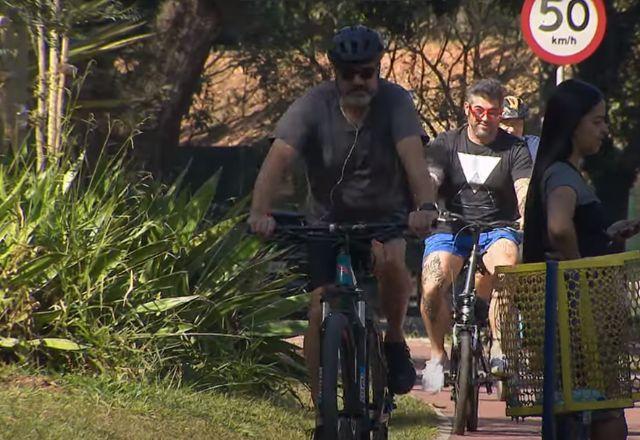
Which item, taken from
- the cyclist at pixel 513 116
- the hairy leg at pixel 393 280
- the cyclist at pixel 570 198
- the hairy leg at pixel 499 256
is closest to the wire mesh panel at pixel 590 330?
the cyclist at pixel 570 198

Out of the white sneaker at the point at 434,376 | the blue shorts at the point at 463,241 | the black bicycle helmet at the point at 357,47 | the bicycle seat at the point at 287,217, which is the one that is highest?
the black bicycle helmet at the point at 357,47

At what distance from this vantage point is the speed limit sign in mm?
11867

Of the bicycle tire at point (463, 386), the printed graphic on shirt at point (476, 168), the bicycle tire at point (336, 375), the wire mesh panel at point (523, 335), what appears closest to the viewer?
the wire mesh panel at point (523, 335)

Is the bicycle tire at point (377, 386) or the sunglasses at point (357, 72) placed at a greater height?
the sunglasses at point (357, 72)

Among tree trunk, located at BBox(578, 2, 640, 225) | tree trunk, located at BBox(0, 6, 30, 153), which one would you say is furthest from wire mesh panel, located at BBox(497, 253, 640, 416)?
tree trunk, located at BBox(578, 2, 640, 225)

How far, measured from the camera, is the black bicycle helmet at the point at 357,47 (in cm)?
681

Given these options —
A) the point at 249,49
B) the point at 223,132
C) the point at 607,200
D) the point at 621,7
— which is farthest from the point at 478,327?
the point at 223,132

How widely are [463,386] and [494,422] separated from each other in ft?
2.96

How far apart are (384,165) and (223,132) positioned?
2878 cm

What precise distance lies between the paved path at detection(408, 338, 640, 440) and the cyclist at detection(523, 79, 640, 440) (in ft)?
9.17

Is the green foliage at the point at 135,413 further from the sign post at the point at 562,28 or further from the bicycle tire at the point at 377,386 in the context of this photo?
the sign post at the point at 562,28

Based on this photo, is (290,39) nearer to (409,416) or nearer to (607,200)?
(607,200)

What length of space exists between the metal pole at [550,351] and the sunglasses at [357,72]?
5.51ft

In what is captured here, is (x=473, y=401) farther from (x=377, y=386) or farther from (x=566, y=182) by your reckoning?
(x=566, y=182)
